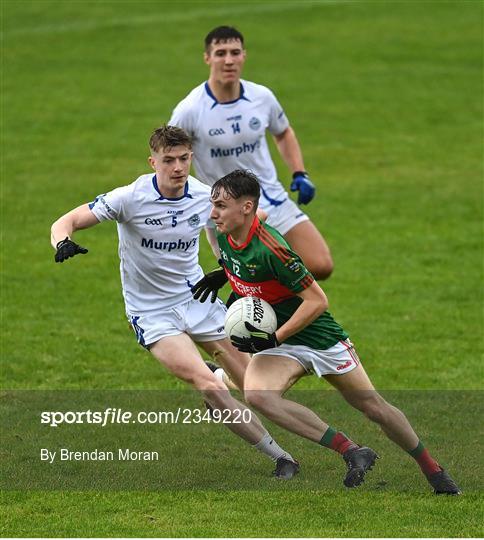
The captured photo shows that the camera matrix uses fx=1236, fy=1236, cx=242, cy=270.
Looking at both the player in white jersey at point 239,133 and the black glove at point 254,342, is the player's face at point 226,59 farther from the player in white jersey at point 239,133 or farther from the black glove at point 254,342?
the black glove at point 254,342

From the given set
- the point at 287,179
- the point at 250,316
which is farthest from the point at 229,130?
the point at 287,179

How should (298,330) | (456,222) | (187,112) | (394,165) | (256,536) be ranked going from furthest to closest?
(394,165), (456,222), (187,112), (298,330), (256,536)

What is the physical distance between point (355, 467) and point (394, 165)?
48.5ft

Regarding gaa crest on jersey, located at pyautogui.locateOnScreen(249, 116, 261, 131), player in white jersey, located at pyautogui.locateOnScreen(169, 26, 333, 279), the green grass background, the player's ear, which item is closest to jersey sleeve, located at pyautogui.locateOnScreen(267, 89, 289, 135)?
player in white jersey, located at pyautogui.locateOnScreen(169, 26, 333, 279)

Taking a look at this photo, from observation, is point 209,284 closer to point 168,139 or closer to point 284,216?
point 168,139

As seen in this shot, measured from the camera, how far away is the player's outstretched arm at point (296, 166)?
12.5m

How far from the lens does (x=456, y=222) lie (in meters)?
19.4

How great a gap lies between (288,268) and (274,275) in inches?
6.4

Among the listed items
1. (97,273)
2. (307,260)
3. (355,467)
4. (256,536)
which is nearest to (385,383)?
(307,260)

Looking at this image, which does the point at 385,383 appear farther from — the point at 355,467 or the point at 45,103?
the point at 45,103

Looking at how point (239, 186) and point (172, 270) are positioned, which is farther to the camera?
point (172, 270)

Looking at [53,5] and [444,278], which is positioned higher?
[53,5]

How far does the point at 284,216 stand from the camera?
41.0ft

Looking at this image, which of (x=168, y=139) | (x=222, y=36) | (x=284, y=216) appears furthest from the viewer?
(x=284, y=216)
